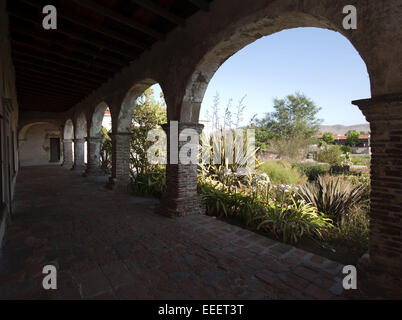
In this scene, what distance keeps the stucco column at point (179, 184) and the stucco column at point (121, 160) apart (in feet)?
9.87

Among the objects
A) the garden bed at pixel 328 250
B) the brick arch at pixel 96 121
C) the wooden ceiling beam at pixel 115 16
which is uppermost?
the wooden ceiling beam at pixel 115 16

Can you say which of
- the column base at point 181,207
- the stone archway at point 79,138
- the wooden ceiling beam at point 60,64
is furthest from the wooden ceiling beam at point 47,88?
the column base at point 181,207

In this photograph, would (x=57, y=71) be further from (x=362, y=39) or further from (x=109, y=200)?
(x=362, y=39)

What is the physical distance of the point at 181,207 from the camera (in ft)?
14.6

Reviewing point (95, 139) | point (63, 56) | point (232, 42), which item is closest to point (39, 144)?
point (95, 139)

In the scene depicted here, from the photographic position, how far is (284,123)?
33.6m

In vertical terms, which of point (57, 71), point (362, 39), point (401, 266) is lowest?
point (401, 266)

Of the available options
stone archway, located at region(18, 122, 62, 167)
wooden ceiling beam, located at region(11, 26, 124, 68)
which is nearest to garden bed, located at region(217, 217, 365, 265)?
wooden ceiling beam, located at region(11, 26, 124, 68)

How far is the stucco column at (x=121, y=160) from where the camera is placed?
7188mm

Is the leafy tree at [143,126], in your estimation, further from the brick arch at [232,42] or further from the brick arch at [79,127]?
the brick arch at [79,127]

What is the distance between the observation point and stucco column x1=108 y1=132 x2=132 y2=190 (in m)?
7.19
